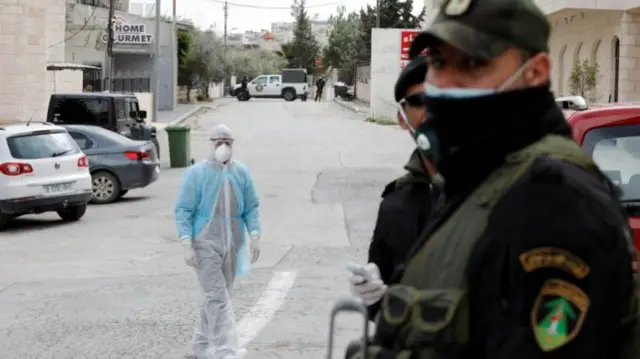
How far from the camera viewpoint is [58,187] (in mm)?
16672

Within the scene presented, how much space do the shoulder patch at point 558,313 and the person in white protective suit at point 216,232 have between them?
6248 millimetres

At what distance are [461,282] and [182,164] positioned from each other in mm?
25458

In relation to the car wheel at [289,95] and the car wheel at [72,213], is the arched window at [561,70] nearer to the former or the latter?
the car wheel at [72,213]

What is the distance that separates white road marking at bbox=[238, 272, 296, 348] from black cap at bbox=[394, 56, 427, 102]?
487 cm

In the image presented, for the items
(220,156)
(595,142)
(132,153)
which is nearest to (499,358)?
(595,142)

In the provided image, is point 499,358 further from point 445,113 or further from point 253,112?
point 253,112

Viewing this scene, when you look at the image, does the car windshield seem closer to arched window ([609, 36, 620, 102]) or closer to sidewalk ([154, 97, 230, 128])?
arched window ([609, 36, 620, 102])

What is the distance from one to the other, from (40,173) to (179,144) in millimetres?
10434

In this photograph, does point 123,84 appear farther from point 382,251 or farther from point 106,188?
point 382,251

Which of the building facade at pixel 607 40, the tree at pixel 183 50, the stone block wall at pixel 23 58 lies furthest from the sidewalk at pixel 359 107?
the stone block wall at pixel 23 58

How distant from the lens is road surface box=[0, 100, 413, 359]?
29.1 ft

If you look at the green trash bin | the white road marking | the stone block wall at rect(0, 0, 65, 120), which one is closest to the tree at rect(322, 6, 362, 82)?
the stone block wall at rect(0, 0, 65, 120)

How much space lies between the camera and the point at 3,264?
13.2 m

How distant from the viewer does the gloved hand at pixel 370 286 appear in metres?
2.79
